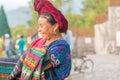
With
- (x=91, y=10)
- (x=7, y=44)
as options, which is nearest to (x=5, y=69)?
(x=7, y=44)

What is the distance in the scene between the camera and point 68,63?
4391 millimetres

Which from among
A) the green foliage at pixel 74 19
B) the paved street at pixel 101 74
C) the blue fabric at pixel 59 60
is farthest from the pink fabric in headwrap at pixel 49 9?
the green foliage at pixel 74 19

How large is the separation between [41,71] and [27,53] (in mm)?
203

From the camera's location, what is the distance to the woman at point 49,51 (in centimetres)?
429

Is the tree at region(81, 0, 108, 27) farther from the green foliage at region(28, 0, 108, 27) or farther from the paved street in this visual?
the paved street

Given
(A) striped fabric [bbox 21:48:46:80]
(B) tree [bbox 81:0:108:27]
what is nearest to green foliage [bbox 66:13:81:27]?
(B) tree [bbox 81:0:108:27]

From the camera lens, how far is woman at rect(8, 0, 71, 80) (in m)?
4.29

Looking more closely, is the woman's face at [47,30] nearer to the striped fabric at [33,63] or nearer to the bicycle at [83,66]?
the striped fabric at [33,63]

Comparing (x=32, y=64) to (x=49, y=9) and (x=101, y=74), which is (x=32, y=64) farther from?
(x=101, y=74)

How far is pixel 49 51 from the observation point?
4.31m

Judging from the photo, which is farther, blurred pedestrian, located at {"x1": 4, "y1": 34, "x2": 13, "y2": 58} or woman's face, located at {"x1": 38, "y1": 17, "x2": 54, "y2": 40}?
blurred pedestrian, located at {"x1": 4, "y1": 34, "x2": 13, "y2": 58}

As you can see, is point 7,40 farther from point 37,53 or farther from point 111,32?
point 111,32

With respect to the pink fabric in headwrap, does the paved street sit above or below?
below

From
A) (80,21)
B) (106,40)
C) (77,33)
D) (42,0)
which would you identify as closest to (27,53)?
(42,0)
